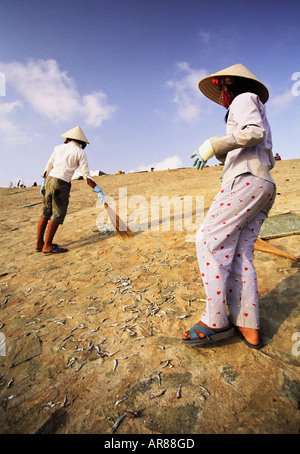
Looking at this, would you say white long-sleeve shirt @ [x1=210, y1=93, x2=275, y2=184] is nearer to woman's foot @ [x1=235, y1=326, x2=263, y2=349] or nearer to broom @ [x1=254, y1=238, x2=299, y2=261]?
woman's foot @ [x1=235, y1=326, x2=263, y2=349]

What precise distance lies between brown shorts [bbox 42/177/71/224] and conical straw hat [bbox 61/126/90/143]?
84 centimetres

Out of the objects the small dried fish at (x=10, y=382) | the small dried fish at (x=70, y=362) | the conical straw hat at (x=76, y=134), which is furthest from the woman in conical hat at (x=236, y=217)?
the conical straw hat at (x=76, y=134)

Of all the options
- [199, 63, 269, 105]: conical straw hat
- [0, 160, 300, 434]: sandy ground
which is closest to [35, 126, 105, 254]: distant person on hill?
[0, 160, 300, 434]: sandy ground

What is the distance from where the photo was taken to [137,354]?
1.74m

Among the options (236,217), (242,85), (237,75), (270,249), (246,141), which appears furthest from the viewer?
(270,249)

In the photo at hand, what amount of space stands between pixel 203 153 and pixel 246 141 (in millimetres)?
290

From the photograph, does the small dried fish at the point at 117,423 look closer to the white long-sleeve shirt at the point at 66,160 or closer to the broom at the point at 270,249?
the broom at the point at 270,249

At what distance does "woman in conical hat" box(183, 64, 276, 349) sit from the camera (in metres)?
1.54

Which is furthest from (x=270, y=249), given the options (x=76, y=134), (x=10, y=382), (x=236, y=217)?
(x=76, y=134)

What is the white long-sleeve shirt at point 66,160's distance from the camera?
13.6 feet

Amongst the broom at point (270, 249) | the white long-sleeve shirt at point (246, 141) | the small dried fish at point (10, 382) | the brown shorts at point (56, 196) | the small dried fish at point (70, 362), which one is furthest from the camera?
the brown shorts at point (56, 196)

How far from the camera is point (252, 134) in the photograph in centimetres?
143

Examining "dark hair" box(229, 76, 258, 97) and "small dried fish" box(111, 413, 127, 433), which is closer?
"small dried fish" box(111, 413, 127, 433)

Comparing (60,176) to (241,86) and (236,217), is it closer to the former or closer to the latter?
(241,86)
